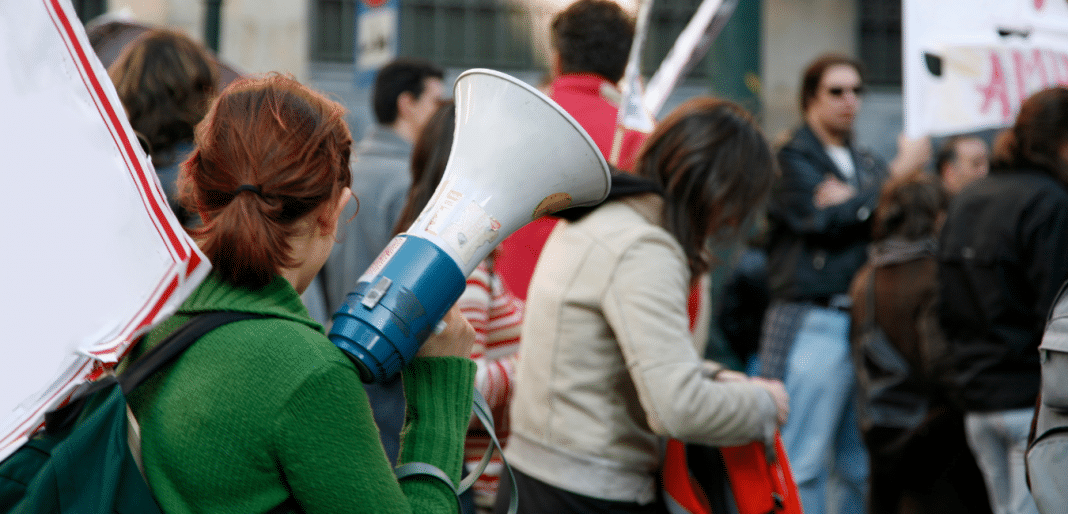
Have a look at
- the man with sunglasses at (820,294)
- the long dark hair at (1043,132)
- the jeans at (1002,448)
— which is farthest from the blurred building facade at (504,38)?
the jeans at (1002,448)

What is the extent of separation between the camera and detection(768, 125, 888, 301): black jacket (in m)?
4.71

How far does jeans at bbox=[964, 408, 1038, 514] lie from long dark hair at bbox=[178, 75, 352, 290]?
2.98m

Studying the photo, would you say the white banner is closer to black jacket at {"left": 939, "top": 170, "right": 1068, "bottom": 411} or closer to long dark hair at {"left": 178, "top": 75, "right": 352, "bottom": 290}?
black jacket at {"left": 939, "top": 170, "right": 1068, "bottom": 411}

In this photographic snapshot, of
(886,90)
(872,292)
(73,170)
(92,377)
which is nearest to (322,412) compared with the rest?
(92,377)

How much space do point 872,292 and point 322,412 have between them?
3.74m

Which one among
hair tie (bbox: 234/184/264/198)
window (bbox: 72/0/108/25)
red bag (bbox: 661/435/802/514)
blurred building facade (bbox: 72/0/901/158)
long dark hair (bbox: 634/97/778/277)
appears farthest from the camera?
blurred building facade (bbox: 72/0/901/158)

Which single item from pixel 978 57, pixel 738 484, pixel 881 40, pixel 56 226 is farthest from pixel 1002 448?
pixel 881 40

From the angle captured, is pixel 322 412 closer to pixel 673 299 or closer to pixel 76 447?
pixel 76 447

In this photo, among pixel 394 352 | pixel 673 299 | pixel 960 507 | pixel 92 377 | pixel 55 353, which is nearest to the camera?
pixel 55 353

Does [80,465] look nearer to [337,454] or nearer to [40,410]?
[40,410]

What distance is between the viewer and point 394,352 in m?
1.56

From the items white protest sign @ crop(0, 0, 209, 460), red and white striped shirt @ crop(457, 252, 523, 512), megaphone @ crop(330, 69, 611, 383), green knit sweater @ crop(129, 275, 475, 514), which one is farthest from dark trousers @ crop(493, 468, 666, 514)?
white protest sign @ crop(0, 0, 209, 460)

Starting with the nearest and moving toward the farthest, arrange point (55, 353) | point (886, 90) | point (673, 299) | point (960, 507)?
point (55, 353), point (673, 299), point (960, 507), point (886, 90)

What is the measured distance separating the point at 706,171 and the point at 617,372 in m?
0.58
